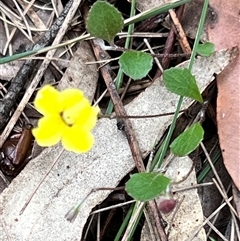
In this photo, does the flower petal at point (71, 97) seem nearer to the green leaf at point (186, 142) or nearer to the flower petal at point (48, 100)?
A: the flower petal at point (48, 100)

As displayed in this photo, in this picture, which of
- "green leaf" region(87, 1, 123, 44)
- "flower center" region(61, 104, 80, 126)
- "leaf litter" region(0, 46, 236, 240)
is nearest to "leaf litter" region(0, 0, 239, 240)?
"leaf litter" region(0, 46, 236, 240)

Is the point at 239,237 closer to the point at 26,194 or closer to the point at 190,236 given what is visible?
the point at 190,236

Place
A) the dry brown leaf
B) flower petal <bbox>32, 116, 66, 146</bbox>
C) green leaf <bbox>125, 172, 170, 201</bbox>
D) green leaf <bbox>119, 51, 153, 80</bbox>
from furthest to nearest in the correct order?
the dry brown leaf, green leaf <bbox>119, 51, 153, 80</bbox>, green leaf <bbox>125, 172, 170, 201</bbox>, flower petal <bbox>32, 116, 66, 146</bbox>

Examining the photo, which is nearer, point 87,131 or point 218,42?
point 87,131

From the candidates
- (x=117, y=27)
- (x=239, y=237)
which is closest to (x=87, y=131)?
(x=117, y=27)

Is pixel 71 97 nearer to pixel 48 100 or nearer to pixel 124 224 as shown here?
pixel 48 100

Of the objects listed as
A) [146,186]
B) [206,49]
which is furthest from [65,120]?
[206,49]

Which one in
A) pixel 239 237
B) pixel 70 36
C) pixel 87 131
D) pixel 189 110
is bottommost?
pixel 87 131

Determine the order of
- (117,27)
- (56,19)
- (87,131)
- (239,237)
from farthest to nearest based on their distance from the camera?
(56,19)
(239,237)
(117,27)
(87,131)

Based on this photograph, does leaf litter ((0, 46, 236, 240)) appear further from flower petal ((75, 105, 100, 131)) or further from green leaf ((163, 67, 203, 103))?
flower petal ((75, 105, 100, 131))
